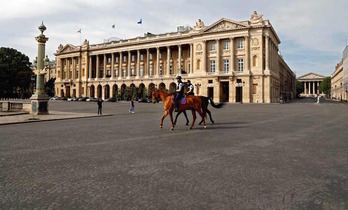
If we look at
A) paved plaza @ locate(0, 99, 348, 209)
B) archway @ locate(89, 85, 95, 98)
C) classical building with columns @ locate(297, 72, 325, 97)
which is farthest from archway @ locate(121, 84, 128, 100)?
classical building with columns @ locate(297, 72, 325, 97)

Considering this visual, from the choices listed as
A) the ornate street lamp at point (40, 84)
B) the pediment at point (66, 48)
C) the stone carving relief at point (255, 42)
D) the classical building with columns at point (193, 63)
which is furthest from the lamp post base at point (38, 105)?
the pediment at point (66, 48)

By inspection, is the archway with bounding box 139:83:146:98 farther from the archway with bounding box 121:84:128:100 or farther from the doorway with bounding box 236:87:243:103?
the doorway with bounding box 236:87:243:103

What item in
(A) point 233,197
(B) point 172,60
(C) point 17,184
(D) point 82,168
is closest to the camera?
(A) point 233,197

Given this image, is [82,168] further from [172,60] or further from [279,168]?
[172,60]

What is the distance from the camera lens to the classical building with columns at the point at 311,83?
184 metres

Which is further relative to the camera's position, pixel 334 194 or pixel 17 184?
pixel 17 184

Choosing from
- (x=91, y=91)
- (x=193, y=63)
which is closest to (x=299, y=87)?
(x=193, y=63)

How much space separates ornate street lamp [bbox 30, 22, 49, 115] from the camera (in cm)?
2381

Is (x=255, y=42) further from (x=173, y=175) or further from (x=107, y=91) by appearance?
(x=173, y=175)

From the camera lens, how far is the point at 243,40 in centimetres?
6378

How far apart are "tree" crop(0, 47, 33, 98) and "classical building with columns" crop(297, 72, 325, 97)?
588 ft

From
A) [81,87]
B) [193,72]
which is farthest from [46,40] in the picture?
[81,87]

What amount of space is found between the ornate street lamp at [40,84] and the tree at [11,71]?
61505 mm

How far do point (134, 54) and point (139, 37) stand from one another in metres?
7.36
